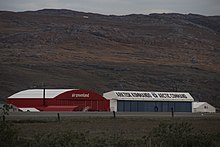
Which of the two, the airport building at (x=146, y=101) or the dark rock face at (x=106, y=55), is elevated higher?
the dark rock face at (x=106, y=55)

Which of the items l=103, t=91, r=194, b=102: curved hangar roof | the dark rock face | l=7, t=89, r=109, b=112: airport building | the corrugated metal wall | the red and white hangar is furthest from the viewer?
the dark rock face

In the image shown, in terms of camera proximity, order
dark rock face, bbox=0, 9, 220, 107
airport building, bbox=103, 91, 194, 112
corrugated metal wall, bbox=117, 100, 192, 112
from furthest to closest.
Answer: dark rock face, bbox=0, 9, 220, 107
corrugated metal wall, bbox=117, 100, 192, 112
airport building, bbox=103, 91, 194, 112

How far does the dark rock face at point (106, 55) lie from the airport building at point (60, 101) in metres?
21.1

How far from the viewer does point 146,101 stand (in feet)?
241

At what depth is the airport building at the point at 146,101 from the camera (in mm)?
72125

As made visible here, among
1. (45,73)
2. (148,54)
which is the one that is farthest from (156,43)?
(45,73)

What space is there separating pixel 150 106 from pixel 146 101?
47.3 inches

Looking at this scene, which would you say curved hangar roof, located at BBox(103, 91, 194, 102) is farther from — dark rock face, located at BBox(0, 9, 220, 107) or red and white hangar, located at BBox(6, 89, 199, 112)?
dark rock face, located at BBox(0, 9, 220, 107)

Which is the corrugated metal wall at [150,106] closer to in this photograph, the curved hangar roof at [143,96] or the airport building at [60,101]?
the curved hangar roof at [143,96]

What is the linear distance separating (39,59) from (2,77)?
24965 millimetres

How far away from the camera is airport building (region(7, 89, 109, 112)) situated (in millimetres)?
66875

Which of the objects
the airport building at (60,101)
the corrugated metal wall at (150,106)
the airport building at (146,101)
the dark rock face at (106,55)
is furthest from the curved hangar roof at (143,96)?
the dark rock face at (106,55)

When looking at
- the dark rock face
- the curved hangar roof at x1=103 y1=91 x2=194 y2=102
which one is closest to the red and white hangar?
the curved hangar roof at x1=103 y1=91 x2=194 y2=102

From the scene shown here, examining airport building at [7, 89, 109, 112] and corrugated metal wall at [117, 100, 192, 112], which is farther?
corrugated metal wall at [117, 100, 192, 112]
